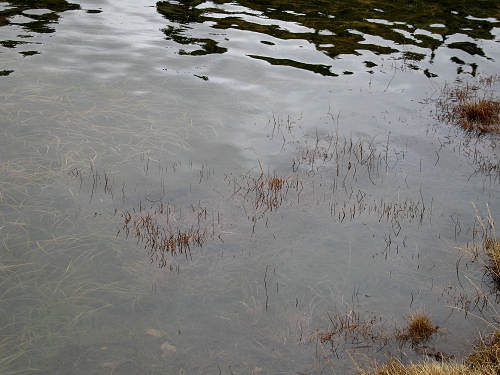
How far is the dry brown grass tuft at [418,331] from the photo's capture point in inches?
167

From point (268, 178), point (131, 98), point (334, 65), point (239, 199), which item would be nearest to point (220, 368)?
point (239, 199)

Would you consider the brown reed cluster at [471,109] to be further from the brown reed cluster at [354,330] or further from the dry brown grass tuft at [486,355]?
the brown reed cluster at [354,330]

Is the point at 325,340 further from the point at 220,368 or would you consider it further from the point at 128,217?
the point at 128,217

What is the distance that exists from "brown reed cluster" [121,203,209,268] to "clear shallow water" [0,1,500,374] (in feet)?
0.20

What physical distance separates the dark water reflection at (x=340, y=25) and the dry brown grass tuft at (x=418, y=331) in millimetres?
6869

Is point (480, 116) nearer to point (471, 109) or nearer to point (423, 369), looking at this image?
point (471, 109)

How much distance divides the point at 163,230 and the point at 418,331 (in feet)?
8.56

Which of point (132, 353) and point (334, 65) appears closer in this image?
point (132, 353)

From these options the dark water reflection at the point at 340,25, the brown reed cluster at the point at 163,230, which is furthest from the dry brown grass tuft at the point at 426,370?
the dark water reflection at the point at 340,25

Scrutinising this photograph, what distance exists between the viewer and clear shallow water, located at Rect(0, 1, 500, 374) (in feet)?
13.9

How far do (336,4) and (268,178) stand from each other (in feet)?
34.3

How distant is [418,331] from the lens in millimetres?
4297

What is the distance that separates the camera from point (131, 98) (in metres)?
8.48

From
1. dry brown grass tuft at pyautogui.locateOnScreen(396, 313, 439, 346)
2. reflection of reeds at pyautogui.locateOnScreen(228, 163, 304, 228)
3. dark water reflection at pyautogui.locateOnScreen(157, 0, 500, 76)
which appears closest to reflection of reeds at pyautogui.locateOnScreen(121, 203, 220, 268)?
reflection of reeds at pyautogui.locateOnScreen(228, 163, 304, 228)
